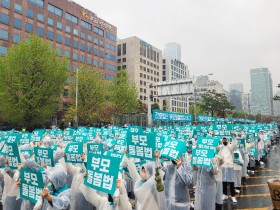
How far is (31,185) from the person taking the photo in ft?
14.7

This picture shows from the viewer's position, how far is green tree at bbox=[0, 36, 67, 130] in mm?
27312

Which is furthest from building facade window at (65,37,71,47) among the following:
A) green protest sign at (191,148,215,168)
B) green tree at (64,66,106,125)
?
green protest sign at (191,148,215,168)

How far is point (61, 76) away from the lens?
3012 centimetres

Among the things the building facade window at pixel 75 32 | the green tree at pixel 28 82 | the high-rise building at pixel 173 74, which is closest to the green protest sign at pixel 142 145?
the green tree at pixel 28 82

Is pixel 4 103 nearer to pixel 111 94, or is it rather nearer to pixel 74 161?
pixel 111 94

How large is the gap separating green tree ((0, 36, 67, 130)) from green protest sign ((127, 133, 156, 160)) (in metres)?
23.7

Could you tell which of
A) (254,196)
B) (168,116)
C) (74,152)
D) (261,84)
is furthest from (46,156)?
(261,84)

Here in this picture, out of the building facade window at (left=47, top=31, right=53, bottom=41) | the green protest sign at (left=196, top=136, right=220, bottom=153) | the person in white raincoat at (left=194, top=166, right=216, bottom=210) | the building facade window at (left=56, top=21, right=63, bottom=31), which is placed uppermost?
the building facade window at (left=56, top=21, right=63, bottom=31)

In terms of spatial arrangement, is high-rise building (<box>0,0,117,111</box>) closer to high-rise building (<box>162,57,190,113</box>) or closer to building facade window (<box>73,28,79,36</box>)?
building facade window (<box>73,28,79,36</box>)

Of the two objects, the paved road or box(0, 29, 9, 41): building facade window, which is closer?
the paved road

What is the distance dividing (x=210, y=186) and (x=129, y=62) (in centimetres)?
7349

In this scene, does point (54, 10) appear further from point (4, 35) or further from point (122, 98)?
point (122, 98)

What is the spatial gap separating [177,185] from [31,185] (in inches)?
99.6

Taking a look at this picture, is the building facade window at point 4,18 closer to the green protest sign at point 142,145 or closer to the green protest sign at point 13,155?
the green protest sign at point 13,155
